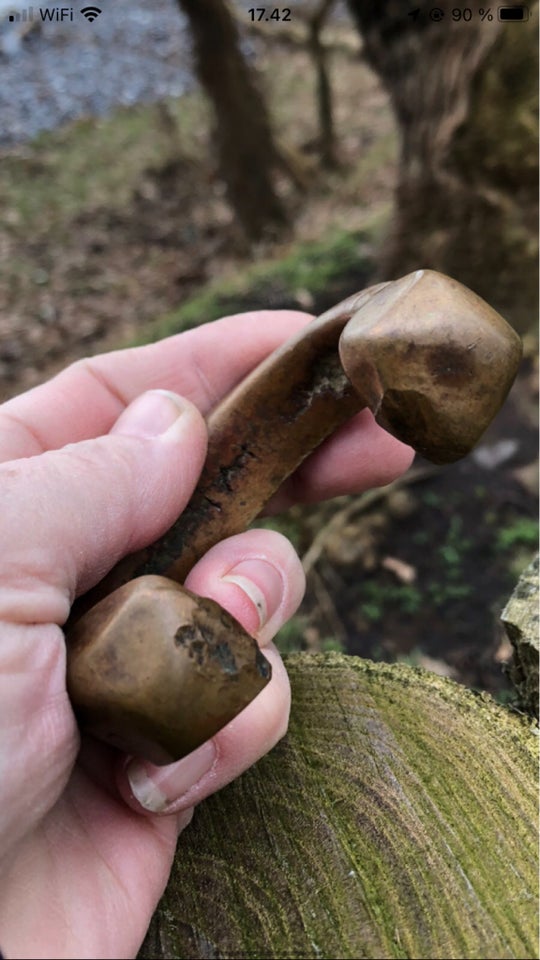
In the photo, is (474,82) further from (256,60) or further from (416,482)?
(256,60)

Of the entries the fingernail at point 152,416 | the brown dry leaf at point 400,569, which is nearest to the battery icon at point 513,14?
the brown dry leaf at point 400,569

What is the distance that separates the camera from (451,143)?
3121mm

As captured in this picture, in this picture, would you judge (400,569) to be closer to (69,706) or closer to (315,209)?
(69,706)

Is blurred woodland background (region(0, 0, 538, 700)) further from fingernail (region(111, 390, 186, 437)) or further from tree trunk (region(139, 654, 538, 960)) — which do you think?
fingernail (region(111, 390, 186, 437))

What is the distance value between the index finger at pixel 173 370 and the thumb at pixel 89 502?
1.02ft

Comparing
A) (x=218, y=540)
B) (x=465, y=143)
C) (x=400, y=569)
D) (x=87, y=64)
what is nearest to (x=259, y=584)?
(x=218, y=540)

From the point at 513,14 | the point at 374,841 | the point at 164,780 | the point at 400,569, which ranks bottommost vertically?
the point at 400,569

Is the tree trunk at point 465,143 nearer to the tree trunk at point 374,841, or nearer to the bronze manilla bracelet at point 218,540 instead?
the bronze manilla bracelet at point 218,540

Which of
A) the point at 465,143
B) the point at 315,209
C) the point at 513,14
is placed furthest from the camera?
the point at 315,209

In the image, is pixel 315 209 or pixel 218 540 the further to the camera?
pixel 315 209

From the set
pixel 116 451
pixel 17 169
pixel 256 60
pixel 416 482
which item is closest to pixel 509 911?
pixel 116 451

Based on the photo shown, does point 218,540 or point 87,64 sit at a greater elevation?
point 87,64

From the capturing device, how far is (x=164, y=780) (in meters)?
1.08

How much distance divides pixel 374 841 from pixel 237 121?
18.5 feet
